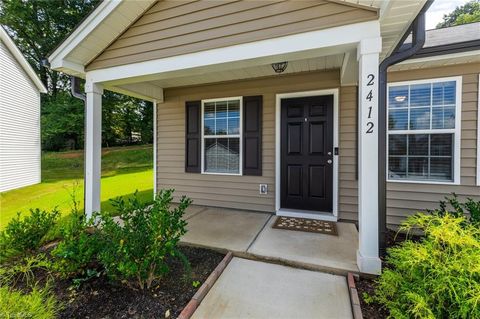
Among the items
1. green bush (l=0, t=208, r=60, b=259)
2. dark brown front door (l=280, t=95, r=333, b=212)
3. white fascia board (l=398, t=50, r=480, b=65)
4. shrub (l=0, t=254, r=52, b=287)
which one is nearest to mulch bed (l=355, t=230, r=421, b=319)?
dark brown front door (l=280, t=95, r=333, b=212)

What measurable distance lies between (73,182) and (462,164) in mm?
5762

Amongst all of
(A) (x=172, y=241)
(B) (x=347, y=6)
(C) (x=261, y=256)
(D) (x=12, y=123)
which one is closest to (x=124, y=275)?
(A) (x=172, y=241)

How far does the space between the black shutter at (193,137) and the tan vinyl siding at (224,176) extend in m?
0.10

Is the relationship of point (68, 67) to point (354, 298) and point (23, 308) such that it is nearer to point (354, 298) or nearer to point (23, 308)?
point (23, 308)

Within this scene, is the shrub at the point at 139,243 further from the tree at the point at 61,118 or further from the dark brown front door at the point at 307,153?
the tree at the point at 61,118

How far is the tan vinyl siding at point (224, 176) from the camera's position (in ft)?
12.7

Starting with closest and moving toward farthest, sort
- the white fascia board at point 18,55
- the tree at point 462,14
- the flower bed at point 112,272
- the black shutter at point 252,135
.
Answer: the flower bed at point 112,272 → the black shutter at point 252,135 → the white fascia board at point 18,55 → the tree at point 462,14

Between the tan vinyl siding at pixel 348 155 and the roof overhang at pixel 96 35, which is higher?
the roof overhang at pixel 96 35

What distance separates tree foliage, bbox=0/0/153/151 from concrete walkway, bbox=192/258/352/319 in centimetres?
1552

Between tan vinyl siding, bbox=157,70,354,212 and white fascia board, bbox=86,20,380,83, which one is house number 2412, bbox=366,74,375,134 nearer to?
white fascia board, bbox=86,20,380,83

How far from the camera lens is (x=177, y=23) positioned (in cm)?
287

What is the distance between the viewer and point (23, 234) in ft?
8.09

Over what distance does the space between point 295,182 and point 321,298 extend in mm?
2176

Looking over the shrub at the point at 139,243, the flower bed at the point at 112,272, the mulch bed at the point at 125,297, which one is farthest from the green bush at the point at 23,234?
the shrub at the point at 139,243
